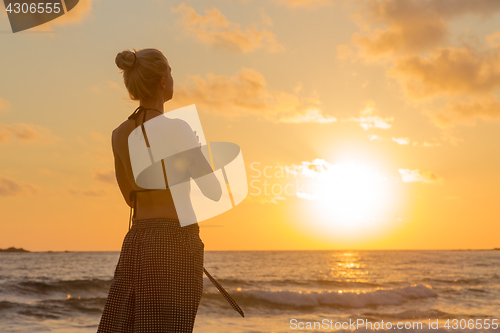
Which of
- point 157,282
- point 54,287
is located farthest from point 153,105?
point 54,287

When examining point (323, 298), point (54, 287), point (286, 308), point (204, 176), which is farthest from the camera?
point (54, 287)

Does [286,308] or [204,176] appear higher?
[204,176]

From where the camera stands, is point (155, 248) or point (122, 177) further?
point (122, 177)

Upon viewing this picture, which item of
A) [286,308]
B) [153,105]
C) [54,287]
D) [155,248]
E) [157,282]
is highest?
[153,105]

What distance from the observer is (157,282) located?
1.78 metres

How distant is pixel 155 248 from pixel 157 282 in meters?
0.13

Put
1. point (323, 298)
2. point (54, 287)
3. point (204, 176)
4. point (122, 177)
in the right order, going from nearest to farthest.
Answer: point (204, 176)
point (122, 177)
point (323, 298)
point (54, 287)

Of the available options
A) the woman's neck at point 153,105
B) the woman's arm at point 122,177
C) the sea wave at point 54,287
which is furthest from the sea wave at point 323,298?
the woman's neck at point 153,105

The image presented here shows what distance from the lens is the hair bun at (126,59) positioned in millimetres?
1814

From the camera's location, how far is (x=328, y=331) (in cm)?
987

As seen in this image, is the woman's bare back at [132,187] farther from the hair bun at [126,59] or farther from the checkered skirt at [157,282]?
the hair bun at [126,59]

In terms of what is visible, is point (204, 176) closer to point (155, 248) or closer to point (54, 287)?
point (155, 248)

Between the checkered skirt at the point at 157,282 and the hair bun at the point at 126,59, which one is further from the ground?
the hair bun at the point at 126,59

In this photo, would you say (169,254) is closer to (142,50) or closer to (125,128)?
(125,128)
